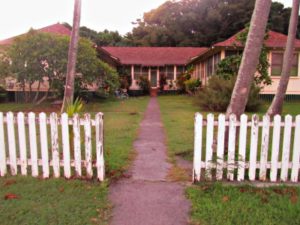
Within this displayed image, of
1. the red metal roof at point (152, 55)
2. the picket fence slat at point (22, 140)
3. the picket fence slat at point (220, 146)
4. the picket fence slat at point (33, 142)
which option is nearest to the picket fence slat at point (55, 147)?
the picket fence slat at point (33, 142)

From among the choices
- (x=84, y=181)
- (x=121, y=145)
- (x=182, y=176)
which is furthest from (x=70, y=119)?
(x=121, y=145)

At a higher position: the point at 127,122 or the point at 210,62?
the point at 210,62

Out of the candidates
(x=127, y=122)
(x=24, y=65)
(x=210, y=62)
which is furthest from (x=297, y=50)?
(x=24, y=65)

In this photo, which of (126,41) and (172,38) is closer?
(172,38)

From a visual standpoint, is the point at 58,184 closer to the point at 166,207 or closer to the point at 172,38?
the point at 166,207

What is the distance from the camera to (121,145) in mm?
6492

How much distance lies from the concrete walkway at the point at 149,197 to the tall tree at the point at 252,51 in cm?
174

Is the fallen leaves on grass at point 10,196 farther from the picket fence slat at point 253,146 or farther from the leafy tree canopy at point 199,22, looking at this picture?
the leafy tree canopy at point 199,22

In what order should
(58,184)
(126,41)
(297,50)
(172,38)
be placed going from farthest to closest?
(126,41)
(172,38)
(297,50)
(58,184)

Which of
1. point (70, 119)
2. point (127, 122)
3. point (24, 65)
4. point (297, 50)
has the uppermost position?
point (297, 50)

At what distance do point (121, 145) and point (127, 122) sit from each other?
3.59m

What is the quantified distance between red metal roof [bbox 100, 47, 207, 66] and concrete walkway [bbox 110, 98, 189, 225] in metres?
23.0

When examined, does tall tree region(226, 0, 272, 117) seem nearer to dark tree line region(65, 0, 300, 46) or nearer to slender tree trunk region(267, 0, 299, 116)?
slender tree trunk region(267, 0, 299, 116)

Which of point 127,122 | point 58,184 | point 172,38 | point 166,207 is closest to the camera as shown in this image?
point 166,207
